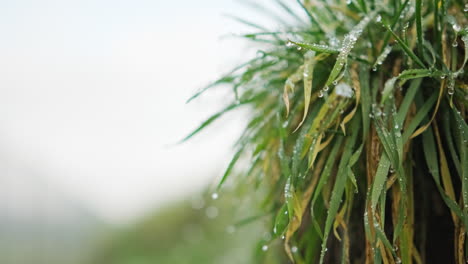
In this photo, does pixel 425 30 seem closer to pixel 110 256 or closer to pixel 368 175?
pixel 368 175

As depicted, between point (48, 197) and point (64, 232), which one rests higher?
point (48, 197)

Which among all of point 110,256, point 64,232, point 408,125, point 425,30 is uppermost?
point 425,30

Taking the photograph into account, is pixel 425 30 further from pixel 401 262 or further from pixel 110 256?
pixel 110 256

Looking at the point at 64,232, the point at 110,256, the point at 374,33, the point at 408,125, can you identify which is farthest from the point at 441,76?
the point at 64,232

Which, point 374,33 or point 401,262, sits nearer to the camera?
point 401,262

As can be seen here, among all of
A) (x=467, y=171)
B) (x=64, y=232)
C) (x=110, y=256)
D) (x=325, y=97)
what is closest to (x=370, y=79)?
(x=325, y=97)

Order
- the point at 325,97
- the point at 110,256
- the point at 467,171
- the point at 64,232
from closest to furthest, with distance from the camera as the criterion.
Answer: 1. the point at 467,171
2. the point at 325,97
3. the point at 110,256
4. the point at 64,232

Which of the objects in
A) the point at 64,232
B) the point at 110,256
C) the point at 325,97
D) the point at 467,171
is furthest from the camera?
the point at 64,232
